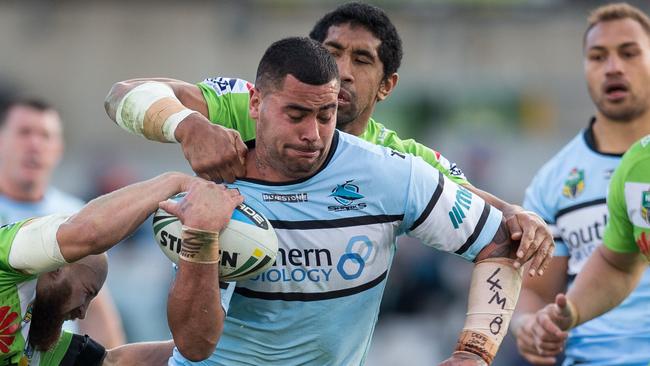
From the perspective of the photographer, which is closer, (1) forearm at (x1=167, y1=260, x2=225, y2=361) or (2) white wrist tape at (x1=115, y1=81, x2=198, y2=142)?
(1) forearm at (x1=167, y1=260, x2=225, y2=361)

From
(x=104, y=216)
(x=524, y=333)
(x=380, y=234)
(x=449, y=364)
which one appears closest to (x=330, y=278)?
(x=380, y=234)

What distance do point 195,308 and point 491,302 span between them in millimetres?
1229

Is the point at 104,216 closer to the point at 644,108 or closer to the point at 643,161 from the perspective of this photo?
the point at 643,161

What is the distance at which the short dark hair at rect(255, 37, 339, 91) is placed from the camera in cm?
464

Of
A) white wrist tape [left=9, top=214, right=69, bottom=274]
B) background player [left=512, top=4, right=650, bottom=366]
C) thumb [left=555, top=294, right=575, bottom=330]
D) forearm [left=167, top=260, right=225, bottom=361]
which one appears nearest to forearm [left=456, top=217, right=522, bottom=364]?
thumb [left=555, top=294, right=575, bottom=330]

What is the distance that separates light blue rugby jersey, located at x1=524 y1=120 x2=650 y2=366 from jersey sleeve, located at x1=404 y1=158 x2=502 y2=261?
6.28ft

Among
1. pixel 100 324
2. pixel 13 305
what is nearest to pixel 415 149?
pixel 13 305

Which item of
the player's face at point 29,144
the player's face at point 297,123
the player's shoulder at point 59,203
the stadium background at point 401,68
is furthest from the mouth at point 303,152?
the stadium background at point 401,68

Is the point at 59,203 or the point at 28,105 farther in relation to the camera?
the point at 28,105

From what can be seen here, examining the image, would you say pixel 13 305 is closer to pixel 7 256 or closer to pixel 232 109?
pixel 7 256

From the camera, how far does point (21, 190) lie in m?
8.35

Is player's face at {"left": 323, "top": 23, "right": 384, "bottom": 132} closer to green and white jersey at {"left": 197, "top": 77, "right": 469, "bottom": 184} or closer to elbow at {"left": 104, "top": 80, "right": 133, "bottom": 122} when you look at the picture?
green and white jersey at {"left": 197, "top": 77, "right": 469, "bottom": 184}

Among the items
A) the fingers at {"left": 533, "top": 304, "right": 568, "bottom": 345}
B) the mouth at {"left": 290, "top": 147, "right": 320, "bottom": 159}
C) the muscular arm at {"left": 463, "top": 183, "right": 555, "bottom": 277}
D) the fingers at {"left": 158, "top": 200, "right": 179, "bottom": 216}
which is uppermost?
the mouth at {"left": 290, "top": 147, "right": 320, "bottom": 159}

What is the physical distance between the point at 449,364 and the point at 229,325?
954mm
